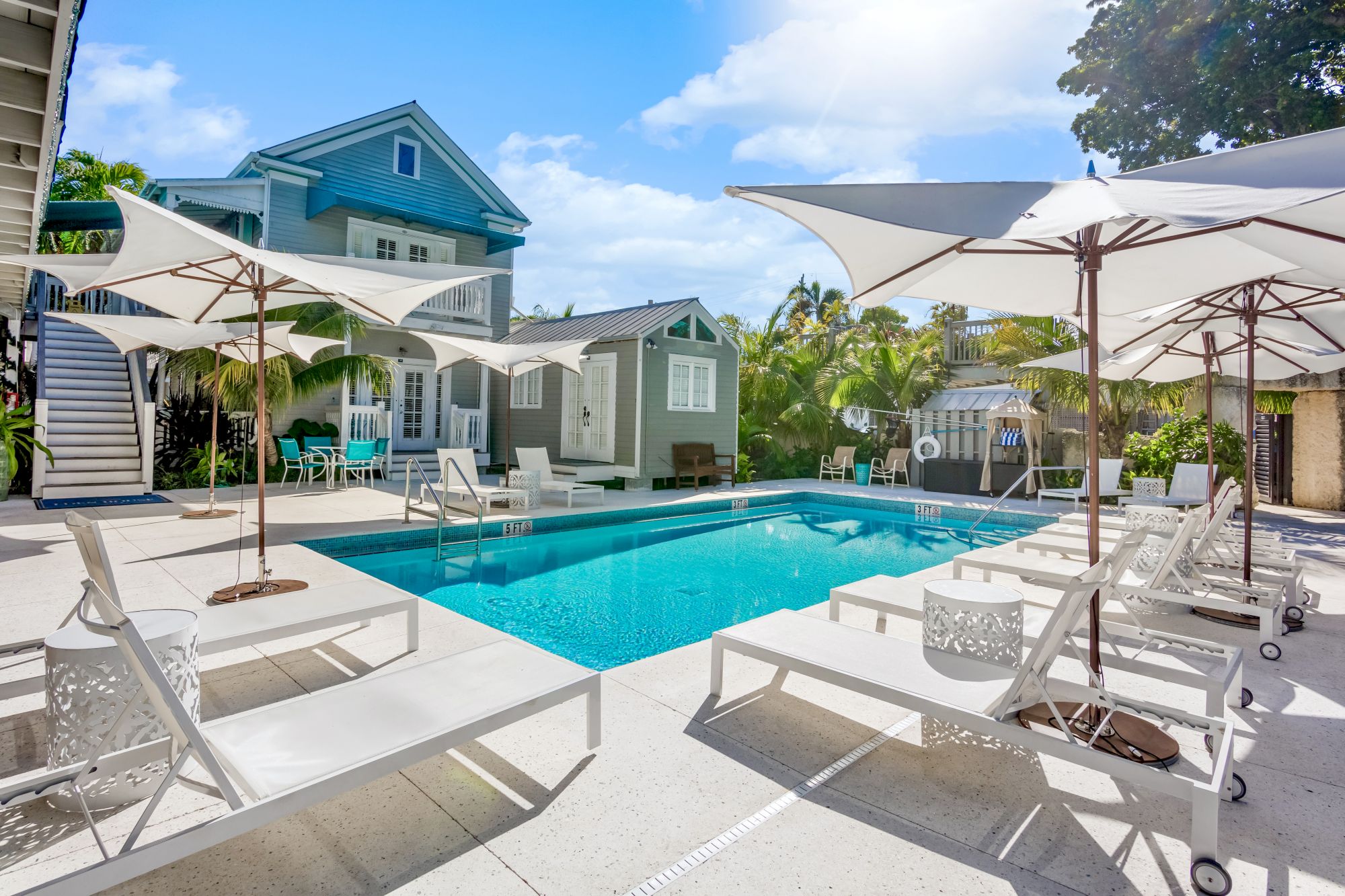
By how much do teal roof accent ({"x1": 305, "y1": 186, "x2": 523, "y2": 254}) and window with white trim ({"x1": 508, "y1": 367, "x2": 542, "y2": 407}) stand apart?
3301mm

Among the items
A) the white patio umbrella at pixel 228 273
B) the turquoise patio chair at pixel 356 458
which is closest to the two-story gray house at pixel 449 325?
the turquoise patio chair at pixel 356 458

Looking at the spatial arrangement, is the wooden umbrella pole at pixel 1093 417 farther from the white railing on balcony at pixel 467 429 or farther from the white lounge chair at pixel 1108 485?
the white railing on balcony at pixel 467 429

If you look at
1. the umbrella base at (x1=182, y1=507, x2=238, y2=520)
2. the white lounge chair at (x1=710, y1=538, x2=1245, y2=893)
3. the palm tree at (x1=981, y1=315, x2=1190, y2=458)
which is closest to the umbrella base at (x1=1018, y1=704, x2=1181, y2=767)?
the white lounge chair at (x1=710, y1=538, x2=1245, y2=893)

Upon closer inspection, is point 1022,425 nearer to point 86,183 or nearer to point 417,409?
point 417,409

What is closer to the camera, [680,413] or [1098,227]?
[1098,227]

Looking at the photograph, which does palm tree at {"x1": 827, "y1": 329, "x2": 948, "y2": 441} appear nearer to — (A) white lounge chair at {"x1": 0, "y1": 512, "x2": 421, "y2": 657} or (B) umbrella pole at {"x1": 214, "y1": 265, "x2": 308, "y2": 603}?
(B) umbrella pole at {"x1": 214, "y1": 265, "x2": 308, "y2": 603}

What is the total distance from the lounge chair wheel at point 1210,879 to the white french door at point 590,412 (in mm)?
12527

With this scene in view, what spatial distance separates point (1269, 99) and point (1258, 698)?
14109 millimetres

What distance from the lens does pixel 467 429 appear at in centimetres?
1525

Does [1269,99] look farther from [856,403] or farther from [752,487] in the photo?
[752,487]

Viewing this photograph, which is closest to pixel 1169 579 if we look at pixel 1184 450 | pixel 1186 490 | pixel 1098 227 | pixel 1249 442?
pixel 1249 442

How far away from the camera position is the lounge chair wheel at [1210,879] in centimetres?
209

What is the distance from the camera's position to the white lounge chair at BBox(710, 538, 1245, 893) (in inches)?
87.4

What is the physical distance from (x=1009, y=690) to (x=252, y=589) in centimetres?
509
